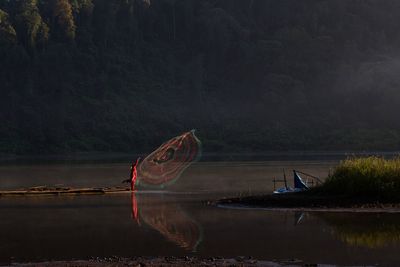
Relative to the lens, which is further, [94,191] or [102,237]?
[94,191]

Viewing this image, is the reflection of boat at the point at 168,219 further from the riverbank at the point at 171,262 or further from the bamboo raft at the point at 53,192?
the riverbank at the point at 171,262

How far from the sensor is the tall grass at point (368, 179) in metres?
32.8

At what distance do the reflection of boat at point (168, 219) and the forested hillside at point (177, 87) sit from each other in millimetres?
99364

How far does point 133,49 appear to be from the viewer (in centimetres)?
19000

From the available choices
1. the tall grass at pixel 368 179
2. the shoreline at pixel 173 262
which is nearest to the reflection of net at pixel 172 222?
the shoreline at pixel 173 262

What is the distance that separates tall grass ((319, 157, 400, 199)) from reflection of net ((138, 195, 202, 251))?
707 centimetres

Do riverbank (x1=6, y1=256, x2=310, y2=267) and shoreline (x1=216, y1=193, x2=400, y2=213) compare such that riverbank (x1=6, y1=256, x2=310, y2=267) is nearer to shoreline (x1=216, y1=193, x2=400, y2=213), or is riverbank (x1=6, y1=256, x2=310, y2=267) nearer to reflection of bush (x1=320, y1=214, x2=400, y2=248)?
reflection of bush (x1=320, y1=214, x2=400, y2=248)

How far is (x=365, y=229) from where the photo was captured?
26.1m

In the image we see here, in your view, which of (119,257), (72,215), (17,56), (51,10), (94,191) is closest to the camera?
(119,257)

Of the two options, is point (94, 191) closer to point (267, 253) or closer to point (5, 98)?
point (267, 253)

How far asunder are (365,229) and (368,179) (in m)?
7.35

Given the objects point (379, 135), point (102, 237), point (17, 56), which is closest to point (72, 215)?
point (102, 237)

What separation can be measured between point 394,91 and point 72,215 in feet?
449

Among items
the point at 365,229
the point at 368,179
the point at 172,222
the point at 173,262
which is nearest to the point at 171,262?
the point at 173,262
